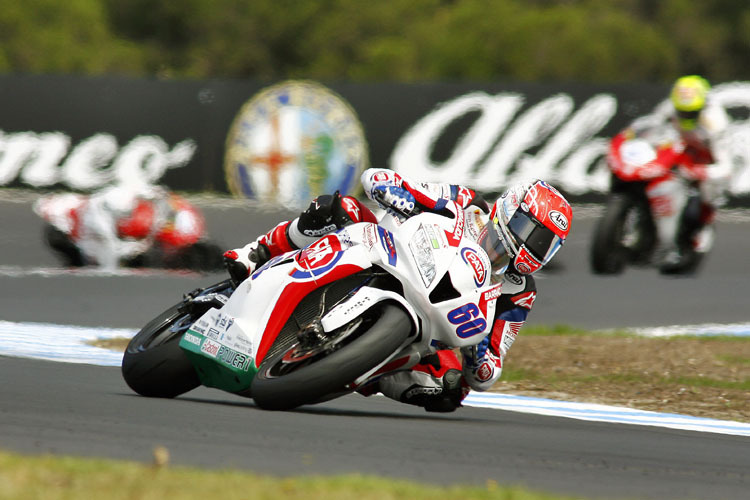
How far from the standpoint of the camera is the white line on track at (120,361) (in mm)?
6930

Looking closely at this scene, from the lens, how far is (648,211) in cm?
1288

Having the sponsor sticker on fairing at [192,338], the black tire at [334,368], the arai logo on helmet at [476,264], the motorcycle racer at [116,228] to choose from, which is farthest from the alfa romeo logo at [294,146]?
the black tire at [334,368]

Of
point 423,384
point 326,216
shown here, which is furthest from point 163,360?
point 423,384

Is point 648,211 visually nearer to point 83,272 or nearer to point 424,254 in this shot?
point 83,272

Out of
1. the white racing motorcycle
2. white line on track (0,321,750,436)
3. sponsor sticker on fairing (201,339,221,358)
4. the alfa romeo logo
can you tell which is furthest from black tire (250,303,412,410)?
the alfa romeo logo

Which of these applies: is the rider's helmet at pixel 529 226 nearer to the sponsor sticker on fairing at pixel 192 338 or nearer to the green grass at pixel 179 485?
the sponsor sticker on fairing at pixel 192 338

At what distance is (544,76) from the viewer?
31.5 metres

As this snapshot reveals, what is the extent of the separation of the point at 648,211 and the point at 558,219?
24.1 feet

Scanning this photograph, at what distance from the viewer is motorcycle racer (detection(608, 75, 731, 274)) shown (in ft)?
43.0

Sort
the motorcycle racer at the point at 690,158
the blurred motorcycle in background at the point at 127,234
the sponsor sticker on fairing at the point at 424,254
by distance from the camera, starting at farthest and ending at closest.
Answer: the motorcycle racer at the point at 690,158 → the blurred motorcycle in background at the point at 127,234 → the sponsor sticker on fairing at the point at 424,254

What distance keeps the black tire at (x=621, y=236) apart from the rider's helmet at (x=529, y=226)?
670cm

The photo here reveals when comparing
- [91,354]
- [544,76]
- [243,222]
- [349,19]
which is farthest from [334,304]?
[349,19]

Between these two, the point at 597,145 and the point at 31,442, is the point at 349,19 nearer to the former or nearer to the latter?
the point at 597,145

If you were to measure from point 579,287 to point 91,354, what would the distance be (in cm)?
523
